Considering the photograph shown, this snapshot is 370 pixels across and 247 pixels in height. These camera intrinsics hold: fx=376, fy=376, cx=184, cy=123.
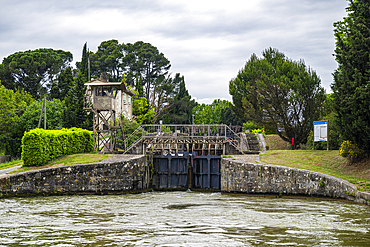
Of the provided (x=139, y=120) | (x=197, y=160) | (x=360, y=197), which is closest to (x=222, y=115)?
(x=139, y=120)

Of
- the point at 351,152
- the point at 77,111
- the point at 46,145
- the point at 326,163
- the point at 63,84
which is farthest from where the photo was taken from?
the point at 63,84

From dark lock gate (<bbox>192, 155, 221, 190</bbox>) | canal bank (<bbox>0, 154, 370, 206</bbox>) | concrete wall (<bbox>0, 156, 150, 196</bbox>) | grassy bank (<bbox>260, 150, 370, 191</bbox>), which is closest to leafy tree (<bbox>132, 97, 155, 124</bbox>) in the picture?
dark lock gate (<bbox>192, 155, 221, 190</bbox>)

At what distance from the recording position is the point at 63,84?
5953 centimetres

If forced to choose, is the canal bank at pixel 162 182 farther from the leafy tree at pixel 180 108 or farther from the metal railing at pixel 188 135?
the leafy tree at pixel 180 108

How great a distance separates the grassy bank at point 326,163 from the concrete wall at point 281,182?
740mm

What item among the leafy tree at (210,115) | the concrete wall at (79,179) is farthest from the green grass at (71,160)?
the leafy tree at (210,115)

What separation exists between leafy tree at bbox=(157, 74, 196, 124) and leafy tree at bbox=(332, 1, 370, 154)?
148 feet

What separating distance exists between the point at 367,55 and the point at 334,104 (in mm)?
3172

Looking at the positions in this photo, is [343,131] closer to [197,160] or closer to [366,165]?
[366,165]

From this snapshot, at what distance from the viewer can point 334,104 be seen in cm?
2164

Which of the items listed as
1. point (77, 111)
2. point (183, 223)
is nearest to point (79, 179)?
point (183, 223)

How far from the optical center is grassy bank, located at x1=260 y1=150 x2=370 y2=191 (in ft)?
63.1

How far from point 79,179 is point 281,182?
1180 cm

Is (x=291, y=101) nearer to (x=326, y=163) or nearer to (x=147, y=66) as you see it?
(x=326, y=163)
